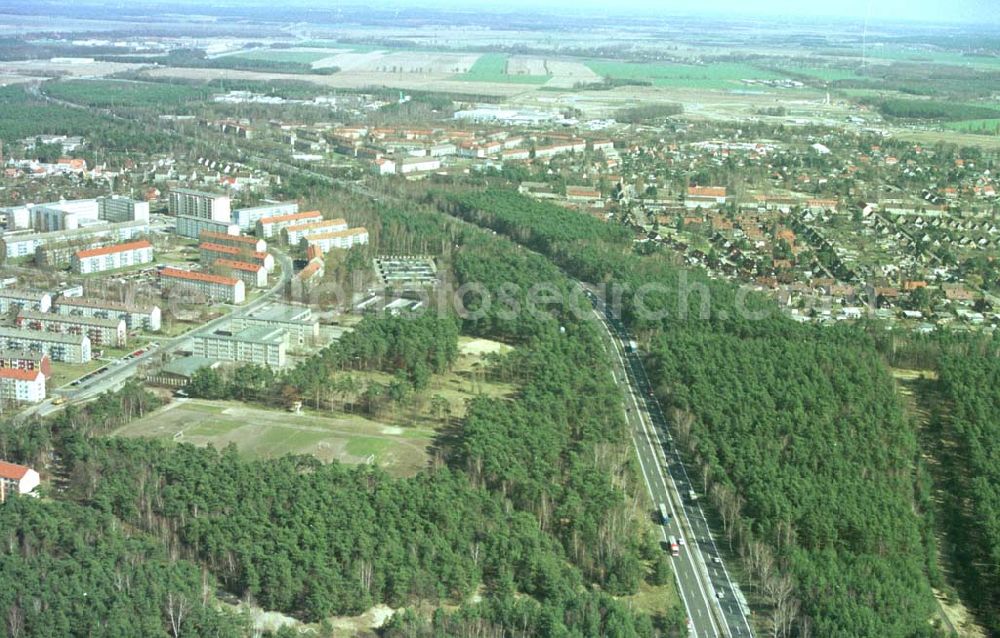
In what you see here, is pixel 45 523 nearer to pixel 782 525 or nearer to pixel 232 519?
pixel 232 519

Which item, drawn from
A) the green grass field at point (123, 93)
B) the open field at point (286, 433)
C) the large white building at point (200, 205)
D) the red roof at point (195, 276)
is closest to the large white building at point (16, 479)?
the open field at point (286, 433)

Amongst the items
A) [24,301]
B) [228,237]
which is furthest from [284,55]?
[24,301]

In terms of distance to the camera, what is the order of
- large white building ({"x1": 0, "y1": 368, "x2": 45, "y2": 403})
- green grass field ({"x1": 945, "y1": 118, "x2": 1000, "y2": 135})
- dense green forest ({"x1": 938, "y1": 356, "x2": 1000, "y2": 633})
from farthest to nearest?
1. green grass field ({"x1": 945, "y1": 118, "x2": 1000, "y2": 135})
2. large white building ({"x1": 0, "y1": 368, "x2": 45, "y2": 403})
3. dense green forest ({"x1": 938, "y1": 356, "x2": 1000, "y2": 633})

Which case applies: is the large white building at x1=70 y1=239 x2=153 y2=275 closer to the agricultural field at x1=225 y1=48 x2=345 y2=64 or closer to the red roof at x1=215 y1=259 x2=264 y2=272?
the red roof at x1=215 y1=259 x2=264 y2=272

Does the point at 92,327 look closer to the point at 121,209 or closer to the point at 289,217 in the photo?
the point at 289,217

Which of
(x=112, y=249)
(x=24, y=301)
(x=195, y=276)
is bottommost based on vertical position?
(x=24, y=301)

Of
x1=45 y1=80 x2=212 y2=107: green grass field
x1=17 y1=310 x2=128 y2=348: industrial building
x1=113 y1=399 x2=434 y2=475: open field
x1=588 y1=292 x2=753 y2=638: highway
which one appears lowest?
x1=588 y1=292 x2=753 y2=638: highway

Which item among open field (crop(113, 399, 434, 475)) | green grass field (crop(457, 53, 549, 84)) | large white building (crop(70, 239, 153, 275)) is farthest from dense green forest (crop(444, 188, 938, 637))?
green grass field (crop(457, 53, 549, 84))

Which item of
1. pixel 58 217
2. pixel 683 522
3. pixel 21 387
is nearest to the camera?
pixel 683 522
